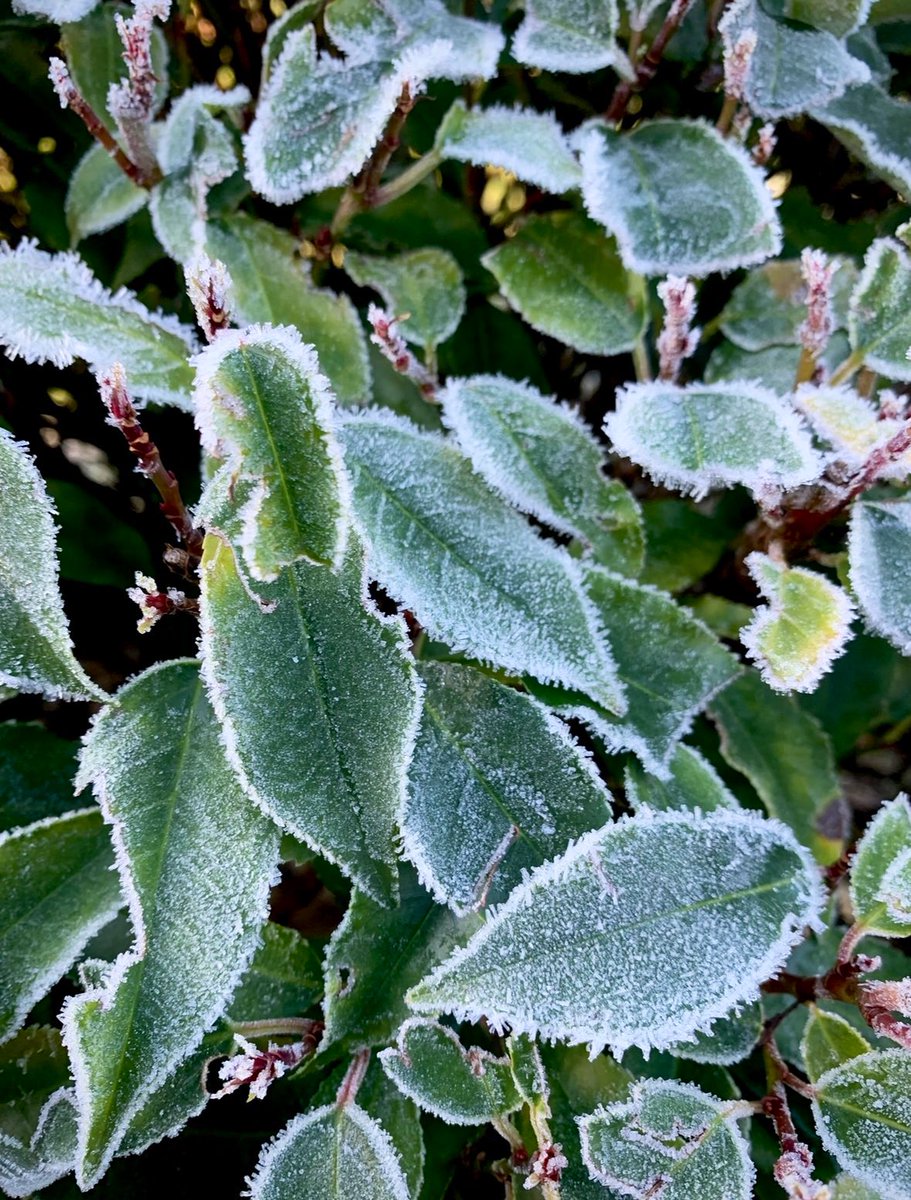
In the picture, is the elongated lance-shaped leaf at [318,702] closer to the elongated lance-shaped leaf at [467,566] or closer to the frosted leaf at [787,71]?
the elongated lance-shaped leaf at [467,566]

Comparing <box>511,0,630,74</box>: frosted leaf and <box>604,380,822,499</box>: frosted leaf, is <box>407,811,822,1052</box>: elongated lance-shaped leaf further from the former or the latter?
<box>511,0,630,74</box>: frosted leaf

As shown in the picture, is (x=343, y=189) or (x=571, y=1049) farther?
(x=343, y=189)

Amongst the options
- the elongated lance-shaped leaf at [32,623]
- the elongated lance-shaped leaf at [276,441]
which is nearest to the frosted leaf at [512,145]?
the elongated lance-shaped leaf at [276,441]

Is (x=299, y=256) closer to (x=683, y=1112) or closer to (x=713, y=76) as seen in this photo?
(x=713, y=76)

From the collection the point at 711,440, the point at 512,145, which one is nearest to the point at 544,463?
the point at 711,440

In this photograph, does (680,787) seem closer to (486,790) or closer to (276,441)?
(486,790)

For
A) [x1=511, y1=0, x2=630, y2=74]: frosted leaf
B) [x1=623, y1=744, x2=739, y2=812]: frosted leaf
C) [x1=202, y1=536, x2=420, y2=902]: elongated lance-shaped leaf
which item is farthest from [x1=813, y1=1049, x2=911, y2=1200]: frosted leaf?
[x1=511, y1=0, x2=630, y2=74]: frosted leaf

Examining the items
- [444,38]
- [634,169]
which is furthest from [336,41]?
[634,169]
